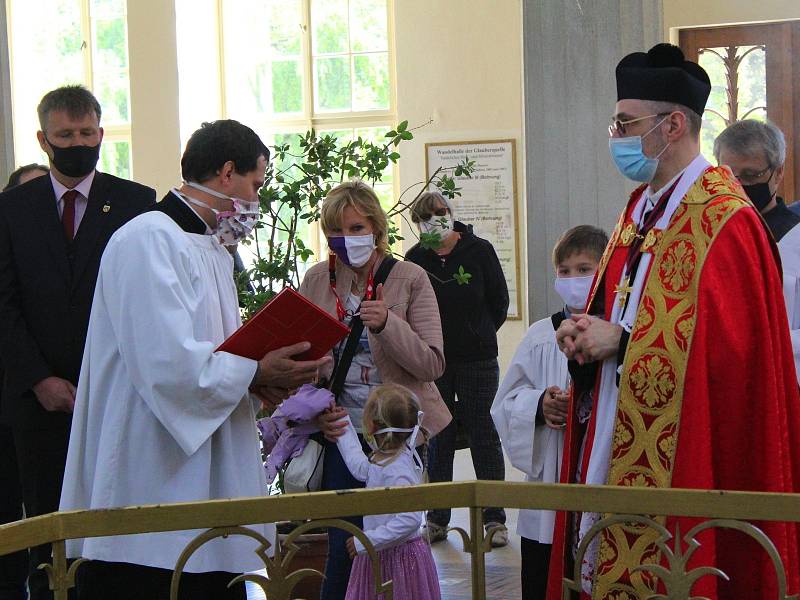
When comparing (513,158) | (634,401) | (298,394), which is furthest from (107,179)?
(513,158)

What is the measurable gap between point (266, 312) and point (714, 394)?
1.15m

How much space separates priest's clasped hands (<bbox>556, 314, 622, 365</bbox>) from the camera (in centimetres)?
305

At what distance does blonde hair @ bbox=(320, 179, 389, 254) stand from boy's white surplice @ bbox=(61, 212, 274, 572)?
1045 mm

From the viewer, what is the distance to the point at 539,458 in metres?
3.67

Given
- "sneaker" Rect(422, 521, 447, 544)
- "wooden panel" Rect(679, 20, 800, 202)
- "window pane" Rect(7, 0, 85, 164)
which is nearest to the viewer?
"sneaker" Rect(422, 521, 447, 544)

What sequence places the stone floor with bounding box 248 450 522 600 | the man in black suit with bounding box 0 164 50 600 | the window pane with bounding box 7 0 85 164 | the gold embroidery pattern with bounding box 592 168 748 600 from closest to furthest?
1. the gold embroidery pattern with bounding box 592 168 748 600
2. the man in black suit with bounding box 0 164 50 600
3. the stone floor with bounding box 248 450 522 600
4. the window pane with bounding box 7 0 85 164

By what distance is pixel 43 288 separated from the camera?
412cm

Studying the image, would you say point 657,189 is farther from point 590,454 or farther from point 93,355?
point 93,355

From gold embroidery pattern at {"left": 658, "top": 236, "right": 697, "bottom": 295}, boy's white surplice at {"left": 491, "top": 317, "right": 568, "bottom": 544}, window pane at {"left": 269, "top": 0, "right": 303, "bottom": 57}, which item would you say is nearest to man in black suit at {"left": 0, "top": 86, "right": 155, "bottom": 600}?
boy's white surplice at {"left": 491, "top": 317, "right": 568, "bottom": 544}

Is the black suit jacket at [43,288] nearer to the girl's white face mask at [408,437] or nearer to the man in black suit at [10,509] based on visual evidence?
the man in black suit at [10,509]

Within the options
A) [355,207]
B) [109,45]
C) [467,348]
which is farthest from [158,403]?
[109,45]

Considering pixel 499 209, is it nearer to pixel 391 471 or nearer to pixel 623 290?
pixel 391 471

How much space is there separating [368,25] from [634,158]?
891 centimetres

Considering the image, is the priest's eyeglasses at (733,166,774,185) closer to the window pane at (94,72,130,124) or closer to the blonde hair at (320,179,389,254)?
the blonde hair at (320,179,389,254)
